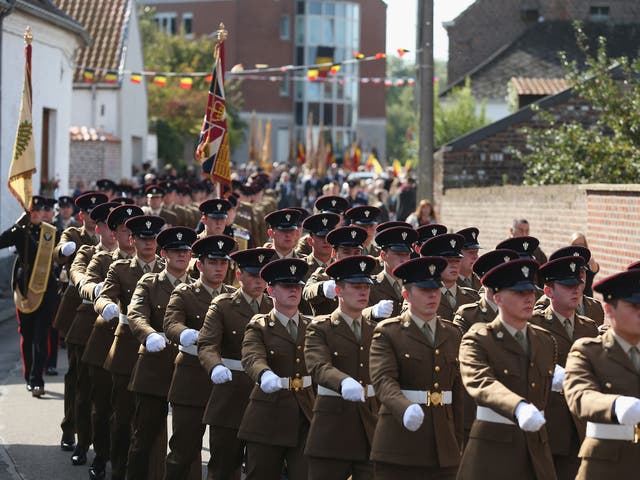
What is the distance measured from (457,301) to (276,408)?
2.12 meters

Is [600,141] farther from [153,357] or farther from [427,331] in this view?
[427,331]

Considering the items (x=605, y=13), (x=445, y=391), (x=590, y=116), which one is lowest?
(x=445, y=391)

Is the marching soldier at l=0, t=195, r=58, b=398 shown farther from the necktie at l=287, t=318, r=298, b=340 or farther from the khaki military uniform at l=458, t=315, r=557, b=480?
the khaki military uniform at l=458, t=315, r=557, b=480

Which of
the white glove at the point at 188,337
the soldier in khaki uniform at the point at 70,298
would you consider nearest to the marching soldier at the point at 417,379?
the white glove at the point at 188,337

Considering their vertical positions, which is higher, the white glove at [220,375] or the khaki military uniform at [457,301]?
the khaki military uniform at [457,301]

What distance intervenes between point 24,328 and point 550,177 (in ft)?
37.1

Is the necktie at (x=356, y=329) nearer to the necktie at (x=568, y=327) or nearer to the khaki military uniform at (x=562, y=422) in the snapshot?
the khaki military uniform at (x=562, y=422)

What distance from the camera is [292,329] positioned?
329 inches

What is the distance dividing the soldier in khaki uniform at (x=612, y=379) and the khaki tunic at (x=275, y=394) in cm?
222

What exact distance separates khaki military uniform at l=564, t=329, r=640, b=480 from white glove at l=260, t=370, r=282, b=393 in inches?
72.3

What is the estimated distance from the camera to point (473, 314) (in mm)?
8516

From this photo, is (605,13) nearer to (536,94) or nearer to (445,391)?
(536,94)

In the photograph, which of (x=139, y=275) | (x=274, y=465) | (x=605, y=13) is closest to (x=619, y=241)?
(x=139, y=275)

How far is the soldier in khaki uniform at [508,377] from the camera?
6766mm
